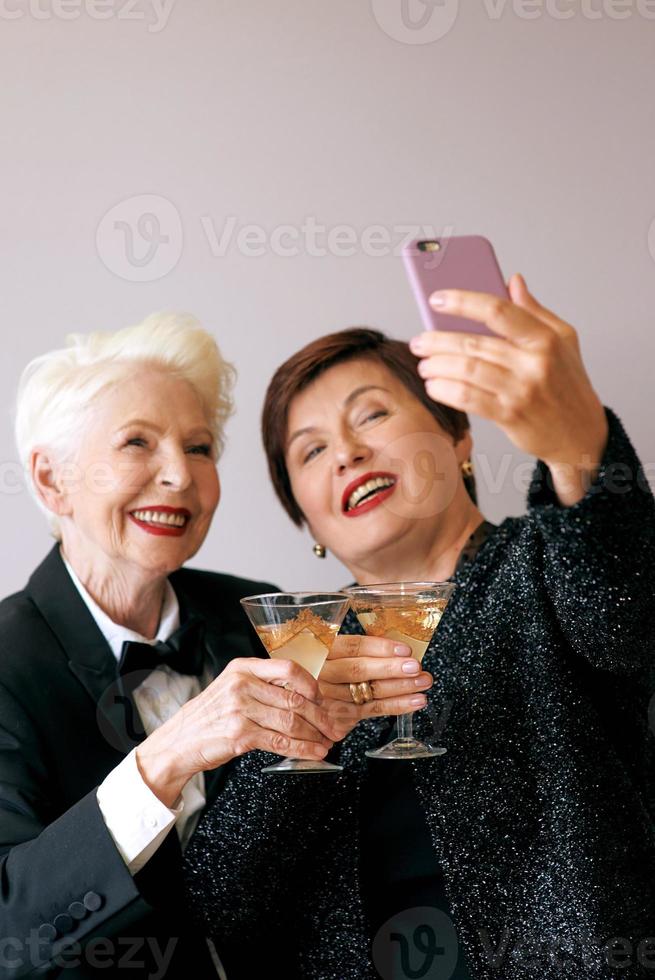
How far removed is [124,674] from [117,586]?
0.63 ft

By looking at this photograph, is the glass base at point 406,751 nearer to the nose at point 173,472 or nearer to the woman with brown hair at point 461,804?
the woman with brown hair at point 461,804

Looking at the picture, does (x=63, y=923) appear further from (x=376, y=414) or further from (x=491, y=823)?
(x=376, y=414)

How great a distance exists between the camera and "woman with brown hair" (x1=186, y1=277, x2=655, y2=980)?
183 centimetres

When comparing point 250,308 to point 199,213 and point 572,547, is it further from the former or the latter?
point 572,547

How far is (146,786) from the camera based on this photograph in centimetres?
177

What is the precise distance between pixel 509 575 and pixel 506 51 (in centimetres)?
153

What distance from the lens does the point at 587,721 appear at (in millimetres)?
1880

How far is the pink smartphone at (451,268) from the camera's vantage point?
1.44m

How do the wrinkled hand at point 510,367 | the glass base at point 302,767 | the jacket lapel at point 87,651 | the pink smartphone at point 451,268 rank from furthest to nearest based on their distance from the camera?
the jacket lapel at point 87,651
the glass base at point 302,767
the pink smartphone at point 451,268
the wrinkled hand at point 510,367

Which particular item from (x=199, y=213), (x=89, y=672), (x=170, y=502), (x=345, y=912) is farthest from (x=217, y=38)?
(x=345, y=912)

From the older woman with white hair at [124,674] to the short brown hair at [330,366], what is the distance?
116 millimetres
